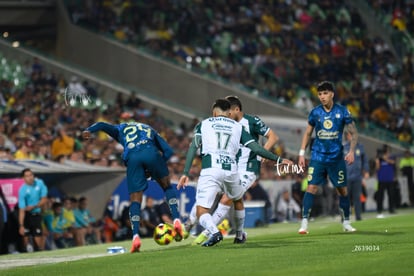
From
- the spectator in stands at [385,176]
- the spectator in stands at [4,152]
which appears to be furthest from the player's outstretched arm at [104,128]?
the spectator in stands at [385,176]

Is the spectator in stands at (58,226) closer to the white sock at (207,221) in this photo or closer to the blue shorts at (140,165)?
the blue shorts at (140,165)

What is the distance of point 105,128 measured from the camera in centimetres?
1628

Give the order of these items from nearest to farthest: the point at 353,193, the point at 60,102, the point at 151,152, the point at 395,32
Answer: the point at 151,152 < the point at 353,193 < the point at 60,102 < the point at 395,32

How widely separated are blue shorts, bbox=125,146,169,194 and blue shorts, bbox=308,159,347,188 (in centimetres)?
323

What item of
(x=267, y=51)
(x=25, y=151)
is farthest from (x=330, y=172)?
(x=267, y=51)

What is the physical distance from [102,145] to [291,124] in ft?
30.5

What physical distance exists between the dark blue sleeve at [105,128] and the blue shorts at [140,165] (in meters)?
0.40

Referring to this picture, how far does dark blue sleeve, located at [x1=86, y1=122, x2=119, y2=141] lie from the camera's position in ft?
52.5

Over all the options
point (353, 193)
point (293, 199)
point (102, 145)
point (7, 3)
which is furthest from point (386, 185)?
point (7, 3)

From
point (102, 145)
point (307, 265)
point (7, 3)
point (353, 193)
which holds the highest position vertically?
point (7, 3)

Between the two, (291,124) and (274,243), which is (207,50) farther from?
(274,243)

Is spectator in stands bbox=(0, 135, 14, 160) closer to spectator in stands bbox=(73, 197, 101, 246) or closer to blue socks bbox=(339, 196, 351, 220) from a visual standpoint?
spectator in stands bbox=(73, 197, 101, 246)

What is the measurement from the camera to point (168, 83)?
4066 centimetres

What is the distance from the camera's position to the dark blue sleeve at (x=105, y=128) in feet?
52.5
